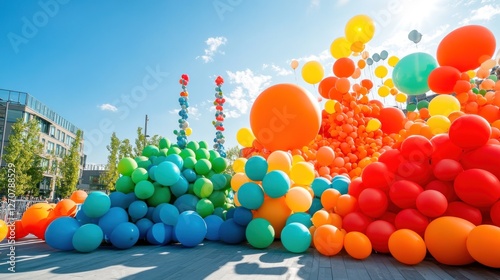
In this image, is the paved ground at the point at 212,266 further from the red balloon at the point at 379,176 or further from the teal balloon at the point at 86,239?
the red balloon at the point at 379,176

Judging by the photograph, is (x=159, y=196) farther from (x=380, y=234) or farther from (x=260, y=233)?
(x=380, y=234)

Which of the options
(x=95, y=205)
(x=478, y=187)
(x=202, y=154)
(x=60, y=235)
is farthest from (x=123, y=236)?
(x=478, y=187)

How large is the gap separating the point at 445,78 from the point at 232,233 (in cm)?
564

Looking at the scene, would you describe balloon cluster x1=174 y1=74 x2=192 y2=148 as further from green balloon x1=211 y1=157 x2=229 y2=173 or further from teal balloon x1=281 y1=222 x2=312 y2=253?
teal balloon x1=281 y1=222 x2=312 y2=253

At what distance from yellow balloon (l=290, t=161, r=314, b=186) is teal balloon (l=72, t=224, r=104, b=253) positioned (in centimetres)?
358

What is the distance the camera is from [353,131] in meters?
8.45

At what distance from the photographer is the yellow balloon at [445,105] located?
6.12 metres

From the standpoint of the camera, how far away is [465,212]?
3893 mm

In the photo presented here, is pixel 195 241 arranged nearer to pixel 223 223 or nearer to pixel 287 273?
pixel 223 223

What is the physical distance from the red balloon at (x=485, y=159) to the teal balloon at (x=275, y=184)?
107 inches

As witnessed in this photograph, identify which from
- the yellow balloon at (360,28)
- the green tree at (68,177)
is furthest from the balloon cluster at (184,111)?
the green tree at (68,177)

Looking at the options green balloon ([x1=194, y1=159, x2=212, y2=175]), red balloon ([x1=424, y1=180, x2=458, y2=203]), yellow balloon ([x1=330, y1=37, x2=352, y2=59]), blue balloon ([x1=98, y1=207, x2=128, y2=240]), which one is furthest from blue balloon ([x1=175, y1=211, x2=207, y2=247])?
yellow balloon ([x1=330, y1=37, x2=352, y2=59])

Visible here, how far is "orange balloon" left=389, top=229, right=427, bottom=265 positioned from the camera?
3736 millimetres

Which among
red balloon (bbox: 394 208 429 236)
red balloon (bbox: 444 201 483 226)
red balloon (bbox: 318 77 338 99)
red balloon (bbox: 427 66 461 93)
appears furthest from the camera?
red balloon (bbox: 318 77 338 99)
